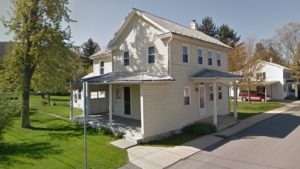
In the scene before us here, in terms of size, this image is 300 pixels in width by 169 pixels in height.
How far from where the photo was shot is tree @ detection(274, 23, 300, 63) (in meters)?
46.9

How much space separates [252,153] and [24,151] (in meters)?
10.2

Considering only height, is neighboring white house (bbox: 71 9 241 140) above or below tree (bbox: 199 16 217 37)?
below

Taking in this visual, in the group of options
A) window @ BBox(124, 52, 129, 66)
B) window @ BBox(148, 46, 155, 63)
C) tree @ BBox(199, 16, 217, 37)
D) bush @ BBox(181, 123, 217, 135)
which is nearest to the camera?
bush @ BBox(181, 123, 217, 135)

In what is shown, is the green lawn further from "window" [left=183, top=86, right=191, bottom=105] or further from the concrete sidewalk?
"window" [left=183, top=86, right=191, bottom=105]

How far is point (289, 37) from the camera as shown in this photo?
48.6 metres

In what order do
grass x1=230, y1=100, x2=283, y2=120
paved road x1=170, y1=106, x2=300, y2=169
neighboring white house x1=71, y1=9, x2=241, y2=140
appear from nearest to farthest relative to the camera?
paved road x1=170, y1=106, x2=300, y2=169
neighboring white house x1=71, y1=9, x2=241, y2=140
grass x1=230, y1=100, x2=283, y2=120

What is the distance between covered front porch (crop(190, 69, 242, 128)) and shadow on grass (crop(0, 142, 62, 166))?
9.60m

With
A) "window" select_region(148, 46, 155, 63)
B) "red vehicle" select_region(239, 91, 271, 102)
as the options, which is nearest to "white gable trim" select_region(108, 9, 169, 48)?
"window" select_region(148, 46, 155, 63)

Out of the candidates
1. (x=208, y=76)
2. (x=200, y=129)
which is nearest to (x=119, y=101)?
(x=200, y=129)

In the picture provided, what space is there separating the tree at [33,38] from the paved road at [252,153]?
10887 mm

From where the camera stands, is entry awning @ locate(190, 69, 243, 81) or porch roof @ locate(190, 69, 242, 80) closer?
entry awning @ locate(190, 69, 243, 81)

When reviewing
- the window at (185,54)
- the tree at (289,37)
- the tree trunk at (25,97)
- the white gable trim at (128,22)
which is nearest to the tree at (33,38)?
the tree trunk at (25,97)

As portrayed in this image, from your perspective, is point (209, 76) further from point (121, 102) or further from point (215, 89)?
point (121, 102)

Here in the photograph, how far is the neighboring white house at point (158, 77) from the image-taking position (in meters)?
12.6
